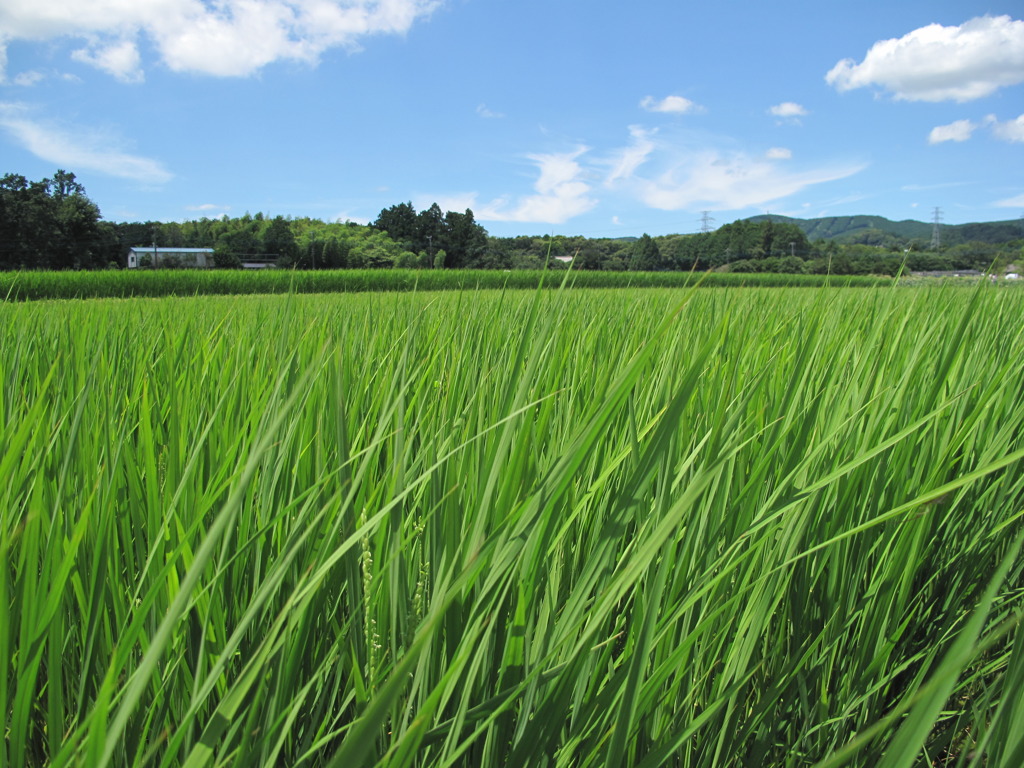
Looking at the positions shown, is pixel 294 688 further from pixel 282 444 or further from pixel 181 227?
pixel 181 227

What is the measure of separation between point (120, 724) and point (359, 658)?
0.26 metres

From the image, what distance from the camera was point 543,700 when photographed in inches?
15.1

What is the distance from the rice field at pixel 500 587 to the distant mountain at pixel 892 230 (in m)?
24.4

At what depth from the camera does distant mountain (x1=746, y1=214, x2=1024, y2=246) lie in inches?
2240

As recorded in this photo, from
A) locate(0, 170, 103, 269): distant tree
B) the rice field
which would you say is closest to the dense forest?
locate(0, 170, 103, 269): distant tree

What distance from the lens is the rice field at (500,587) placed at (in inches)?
12.1

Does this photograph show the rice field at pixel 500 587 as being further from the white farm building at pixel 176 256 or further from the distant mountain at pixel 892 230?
the white farm building at pixel 176 256

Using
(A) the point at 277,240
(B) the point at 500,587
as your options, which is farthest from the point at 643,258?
(A) the point at 277,240

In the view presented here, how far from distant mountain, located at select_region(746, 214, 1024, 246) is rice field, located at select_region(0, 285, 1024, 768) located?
24357 mm

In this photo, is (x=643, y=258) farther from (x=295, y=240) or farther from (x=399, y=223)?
(x=399, y=223)

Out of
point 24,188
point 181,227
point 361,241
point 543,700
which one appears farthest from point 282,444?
A: point 181,227

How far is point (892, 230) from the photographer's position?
8675cm

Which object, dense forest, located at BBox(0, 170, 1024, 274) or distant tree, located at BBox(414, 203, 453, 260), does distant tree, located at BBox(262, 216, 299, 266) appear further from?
distant tree, located at BBox(414, 203, 453, 260)

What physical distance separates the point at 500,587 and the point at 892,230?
345 ft
